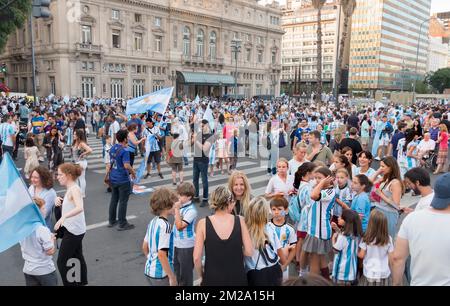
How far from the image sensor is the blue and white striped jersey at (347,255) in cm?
407

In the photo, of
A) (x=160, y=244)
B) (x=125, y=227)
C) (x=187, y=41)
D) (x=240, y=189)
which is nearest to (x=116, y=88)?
(x=187, y=41)

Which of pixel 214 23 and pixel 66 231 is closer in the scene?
pixel 66 231

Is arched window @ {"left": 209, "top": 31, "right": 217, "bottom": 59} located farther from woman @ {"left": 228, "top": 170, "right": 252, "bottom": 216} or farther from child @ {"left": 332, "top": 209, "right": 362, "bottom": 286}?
child @ {"left": 332, "top": 209, "right": 362, "bottom": 286}

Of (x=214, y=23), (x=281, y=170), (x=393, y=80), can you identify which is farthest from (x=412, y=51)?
(x=281, y=170)

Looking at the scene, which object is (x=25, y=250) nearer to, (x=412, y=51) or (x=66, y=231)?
(x=66, y=231)

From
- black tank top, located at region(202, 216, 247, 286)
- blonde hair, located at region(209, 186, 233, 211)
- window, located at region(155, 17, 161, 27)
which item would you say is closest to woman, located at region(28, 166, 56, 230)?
blonde hair, located at region(209, 186, 233, 211)

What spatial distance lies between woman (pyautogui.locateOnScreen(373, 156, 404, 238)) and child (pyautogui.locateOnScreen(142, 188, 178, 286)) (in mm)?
2767

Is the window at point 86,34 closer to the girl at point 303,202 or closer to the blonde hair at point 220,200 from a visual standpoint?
the girl at point 303,202

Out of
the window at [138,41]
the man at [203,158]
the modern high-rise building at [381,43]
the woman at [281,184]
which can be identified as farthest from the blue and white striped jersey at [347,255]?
the modern high-rise building at [381,43]

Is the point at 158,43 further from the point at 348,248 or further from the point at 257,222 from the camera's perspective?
the point at 257,222

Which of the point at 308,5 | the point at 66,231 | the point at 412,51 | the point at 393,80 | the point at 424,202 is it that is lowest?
the point at 66,231

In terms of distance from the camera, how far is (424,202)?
12.4ft

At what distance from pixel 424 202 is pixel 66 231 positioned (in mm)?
3827

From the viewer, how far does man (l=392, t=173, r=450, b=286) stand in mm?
2879
